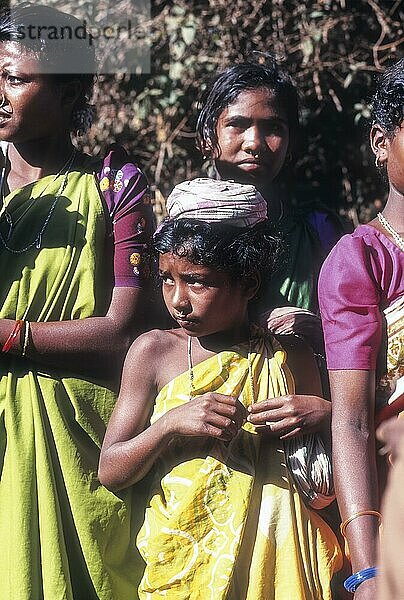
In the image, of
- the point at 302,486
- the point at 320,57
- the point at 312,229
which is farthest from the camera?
the point at 320,57

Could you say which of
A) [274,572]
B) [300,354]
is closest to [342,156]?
[300,354]

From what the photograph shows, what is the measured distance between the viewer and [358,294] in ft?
8.41

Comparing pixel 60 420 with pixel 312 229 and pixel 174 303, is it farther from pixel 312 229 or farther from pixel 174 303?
pixel 312 229

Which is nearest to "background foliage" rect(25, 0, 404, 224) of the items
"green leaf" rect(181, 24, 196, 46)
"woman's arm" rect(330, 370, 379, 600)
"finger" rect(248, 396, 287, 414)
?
"green leaf" rect(181, 24, 196, 46)

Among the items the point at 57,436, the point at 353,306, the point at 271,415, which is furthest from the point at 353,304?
the point at 57,436

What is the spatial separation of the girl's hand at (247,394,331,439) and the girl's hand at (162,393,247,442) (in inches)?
1.6

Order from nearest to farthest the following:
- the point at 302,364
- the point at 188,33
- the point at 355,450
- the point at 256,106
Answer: the point at 355,450, the point at 302,364, the point at 256,106, the point at 188,33

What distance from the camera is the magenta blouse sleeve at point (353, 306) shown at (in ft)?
8.27

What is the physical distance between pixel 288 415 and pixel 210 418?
7.9 inches

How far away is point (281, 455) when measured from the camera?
2.74 metres

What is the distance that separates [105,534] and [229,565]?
40cm

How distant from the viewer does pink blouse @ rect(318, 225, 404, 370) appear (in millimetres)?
2525

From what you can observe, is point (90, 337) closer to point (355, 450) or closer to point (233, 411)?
point (233, 411)

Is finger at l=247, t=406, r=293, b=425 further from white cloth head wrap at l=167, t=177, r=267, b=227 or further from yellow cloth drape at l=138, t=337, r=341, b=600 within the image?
white cloth head wrap at l=167, t=177, r=267, b=227
